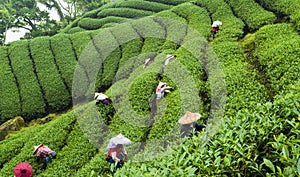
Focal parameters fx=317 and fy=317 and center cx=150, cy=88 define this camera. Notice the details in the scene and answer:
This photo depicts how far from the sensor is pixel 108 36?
18562 mm

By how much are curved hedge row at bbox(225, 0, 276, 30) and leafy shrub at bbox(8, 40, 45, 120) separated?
10641mm

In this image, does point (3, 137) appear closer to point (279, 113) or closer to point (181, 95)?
Answer: point (181, 95)

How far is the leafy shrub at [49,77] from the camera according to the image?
16000mm

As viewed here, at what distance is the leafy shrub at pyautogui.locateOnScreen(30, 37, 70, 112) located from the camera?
52.5ft

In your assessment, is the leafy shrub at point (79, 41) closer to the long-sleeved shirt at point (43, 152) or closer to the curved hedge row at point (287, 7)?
the long-sleeved shirt at point (43, 152)

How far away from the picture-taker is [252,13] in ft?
48.3

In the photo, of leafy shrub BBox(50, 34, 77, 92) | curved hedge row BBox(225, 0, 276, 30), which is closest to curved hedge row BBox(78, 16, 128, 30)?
leafy shrub BBox(50, 34, 77, 92)

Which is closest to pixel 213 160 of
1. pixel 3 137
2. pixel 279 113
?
pixel 279 113

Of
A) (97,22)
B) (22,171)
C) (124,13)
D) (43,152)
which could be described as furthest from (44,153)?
(124,13)

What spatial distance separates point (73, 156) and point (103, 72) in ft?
25.8

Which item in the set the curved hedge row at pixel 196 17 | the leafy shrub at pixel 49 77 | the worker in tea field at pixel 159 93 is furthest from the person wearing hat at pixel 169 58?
the leafy shrub at pixel 49 77

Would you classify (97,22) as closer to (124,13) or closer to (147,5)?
(124,13)

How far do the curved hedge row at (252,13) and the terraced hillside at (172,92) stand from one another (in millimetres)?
51

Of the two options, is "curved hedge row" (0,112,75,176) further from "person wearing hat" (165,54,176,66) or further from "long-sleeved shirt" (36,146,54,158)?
"person wearing hat" (165,54,176,66)
